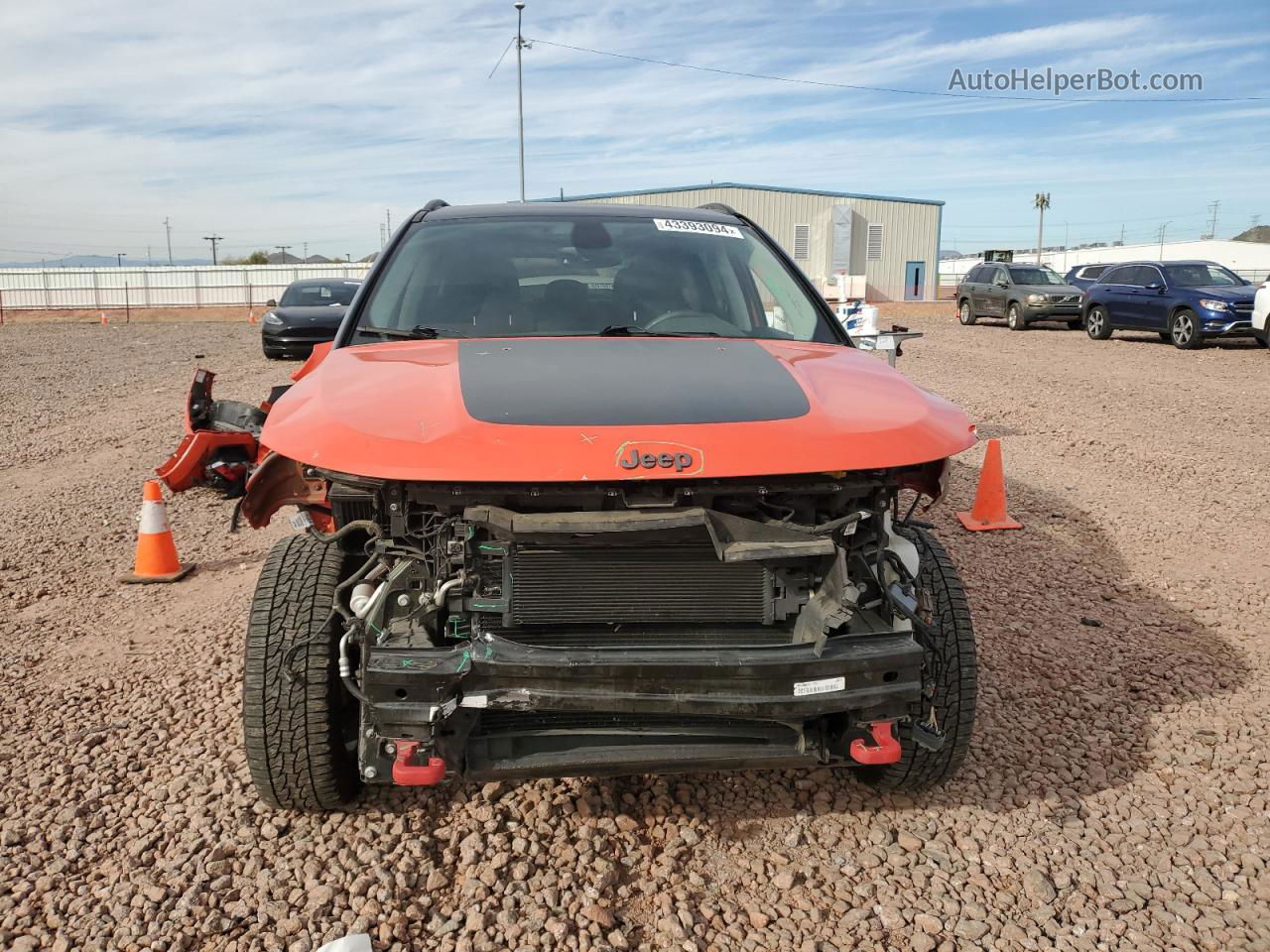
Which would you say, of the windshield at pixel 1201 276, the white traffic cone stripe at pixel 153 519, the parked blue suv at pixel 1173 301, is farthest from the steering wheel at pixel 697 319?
the windshield at pixel 1201 276

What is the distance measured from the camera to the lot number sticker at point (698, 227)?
12.8 ft

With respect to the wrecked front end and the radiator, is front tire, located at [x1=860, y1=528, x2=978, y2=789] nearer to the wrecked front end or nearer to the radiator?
the wrecked front end

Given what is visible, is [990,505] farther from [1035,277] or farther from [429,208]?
[1035,277]

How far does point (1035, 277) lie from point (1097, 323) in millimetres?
3684

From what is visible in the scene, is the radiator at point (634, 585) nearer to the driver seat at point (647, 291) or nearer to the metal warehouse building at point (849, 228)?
the driver seat at point (647, 291)

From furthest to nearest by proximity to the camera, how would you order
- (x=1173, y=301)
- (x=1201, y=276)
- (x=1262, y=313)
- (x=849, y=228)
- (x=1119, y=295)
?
(x=849, y=228) < (x=1119, y=295) < (x=1201, y=276) < (x=1173, y=301) < (x=1262, y=313)

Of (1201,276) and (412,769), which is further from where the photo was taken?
(1201,276)

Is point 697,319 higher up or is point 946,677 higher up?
point 697,319

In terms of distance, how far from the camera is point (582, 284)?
3529 mm

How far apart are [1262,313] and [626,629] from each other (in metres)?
16.5

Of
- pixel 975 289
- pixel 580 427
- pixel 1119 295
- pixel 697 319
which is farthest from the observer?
pixel 975 289

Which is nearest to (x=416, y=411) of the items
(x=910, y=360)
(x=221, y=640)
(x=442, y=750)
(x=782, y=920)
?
(x=442, y=750)

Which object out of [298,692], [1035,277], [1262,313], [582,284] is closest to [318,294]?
[582,284]

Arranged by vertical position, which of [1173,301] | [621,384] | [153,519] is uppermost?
[621,384]
